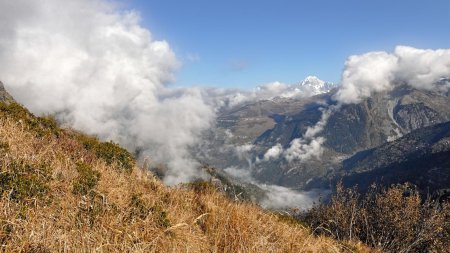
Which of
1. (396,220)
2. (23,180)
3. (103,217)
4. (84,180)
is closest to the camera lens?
(103,217)

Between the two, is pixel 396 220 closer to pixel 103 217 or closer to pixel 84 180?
pixel 84 180

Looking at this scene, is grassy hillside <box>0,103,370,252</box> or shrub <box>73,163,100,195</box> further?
shrub <box>73,163,100,195</box>

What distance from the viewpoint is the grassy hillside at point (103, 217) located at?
448cm

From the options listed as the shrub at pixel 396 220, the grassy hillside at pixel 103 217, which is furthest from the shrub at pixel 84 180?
the shrub at pixel 396 220

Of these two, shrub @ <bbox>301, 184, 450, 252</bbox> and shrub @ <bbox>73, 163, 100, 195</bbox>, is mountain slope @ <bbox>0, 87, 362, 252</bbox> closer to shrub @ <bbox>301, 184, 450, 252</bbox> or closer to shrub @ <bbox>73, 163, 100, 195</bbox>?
shrub @ <bbox>73, 163, 100, 195</bbox>

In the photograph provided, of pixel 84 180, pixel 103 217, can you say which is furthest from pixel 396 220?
pixel 103 217

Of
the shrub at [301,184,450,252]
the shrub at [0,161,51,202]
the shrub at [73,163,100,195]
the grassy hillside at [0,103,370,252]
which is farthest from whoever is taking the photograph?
the shrub at [301,184,450,252]

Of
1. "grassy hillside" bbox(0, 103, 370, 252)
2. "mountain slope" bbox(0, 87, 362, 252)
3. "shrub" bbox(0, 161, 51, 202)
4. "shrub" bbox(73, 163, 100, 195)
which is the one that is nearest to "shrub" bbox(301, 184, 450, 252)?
"grassy hillside" bbox(0, 103, 370, 252)

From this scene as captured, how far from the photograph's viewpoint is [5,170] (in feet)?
18.7

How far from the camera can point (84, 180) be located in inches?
259

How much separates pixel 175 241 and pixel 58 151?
456 centimetres

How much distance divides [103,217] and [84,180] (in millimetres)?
1565

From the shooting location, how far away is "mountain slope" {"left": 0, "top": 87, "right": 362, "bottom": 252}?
4487mm

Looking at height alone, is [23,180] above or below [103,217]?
above
